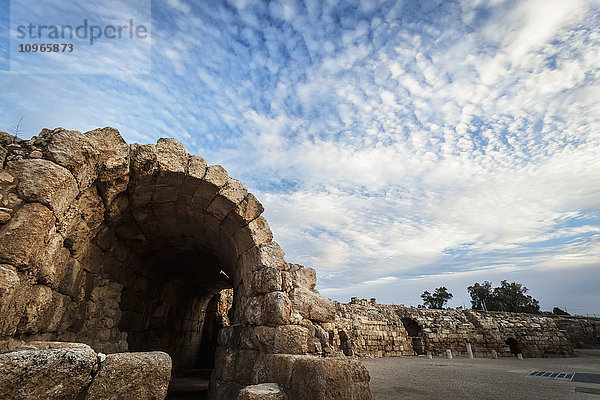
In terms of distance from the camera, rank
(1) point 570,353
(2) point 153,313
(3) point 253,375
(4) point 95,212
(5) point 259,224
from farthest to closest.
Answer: (1) point 570,353
(2) point 153,313
(5) point 259,224
(4) point 95,212
(3) point 253,375

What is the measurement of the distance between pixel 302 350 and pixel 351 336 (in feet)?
37.9

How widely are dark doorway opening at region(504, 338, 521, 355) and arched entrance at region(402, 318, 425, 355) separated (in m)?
5.99

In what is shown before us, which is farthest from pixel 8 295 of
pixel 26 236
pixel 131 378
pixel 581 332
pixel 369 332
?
pixel 581 332

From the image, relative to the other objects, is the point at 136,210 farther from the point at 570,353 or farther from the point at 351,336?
the point at 570,353

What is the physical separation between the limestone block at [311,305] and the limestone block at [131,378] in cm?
269

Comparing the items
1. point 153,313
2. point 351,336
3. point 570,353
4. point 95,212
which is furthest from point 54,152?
point 570,353

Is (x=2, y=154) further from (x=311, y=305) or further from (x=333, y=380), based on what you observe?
(x=311, y=305)

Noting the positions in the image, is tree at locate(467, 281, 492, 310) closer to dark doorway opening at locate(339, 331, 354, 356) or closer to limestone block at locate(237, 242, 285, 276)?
dark doorway opening at locate(339, 331, 354, 356)

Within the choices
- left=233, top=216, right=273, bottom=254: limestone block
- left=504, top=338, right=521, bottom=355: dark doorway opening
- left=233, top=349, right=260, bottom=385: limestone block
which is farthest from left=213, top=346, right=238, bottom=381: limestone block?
left=504, top=338, right=521, bottom=355: dark doorway opening

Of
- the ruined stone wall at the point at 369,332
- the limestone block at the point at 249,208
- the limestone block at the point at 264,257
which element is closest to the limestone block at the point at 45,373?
the limestone block at the point at 264,257

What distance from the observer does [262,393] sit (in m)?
2.83

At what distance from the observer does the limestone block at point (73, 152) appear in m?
3.34

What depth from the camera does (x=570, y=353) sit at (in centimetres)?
1706

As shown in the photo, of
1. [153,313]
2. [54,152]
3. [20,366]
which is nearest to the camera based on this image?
[20,366]
